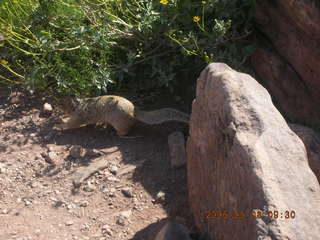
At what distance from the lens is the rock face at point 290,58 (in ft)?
13.9

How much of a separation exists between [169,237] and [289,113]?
238 centimetres

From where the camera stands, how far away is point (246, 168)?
98.3 inches

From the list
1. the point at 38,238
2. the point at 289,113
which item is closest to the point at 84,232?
the point at 38,238

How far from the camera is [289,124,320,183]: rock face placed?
3.79 metres

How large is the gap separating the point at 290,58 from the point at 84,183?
8.34 ft

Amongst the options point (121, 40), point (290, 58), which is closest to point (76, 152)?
point (121, 40)

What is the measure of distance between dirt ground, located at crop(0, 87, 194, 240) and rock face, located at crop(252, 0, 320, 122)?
1221 millimetres

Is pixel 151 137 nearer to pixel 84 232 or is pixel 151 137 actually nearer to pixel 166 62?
pixel 166 62

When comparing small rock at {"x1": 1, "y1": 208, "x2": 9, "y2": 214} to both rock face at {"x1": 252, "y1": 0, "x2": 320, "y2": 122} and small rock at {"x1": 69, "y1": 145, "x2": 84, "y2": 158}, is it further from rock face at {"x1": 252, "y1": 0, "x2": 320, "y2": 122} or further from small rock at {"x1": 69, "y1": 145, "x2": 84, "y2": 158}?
rock face at {"x1": 252, "y1": 0, "x2": 320, "y2": 122}

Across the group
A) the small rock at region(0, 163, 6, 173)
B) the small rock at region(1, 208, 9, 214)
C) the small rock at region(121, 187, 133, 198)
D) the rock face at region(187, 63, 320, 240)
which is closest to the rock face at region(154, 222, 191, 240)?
the rock face at region(187, 63, 320, 240)

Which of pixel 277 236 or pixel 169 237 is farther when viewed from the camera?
pixel 169 237

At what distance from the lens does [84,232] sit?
354cm
